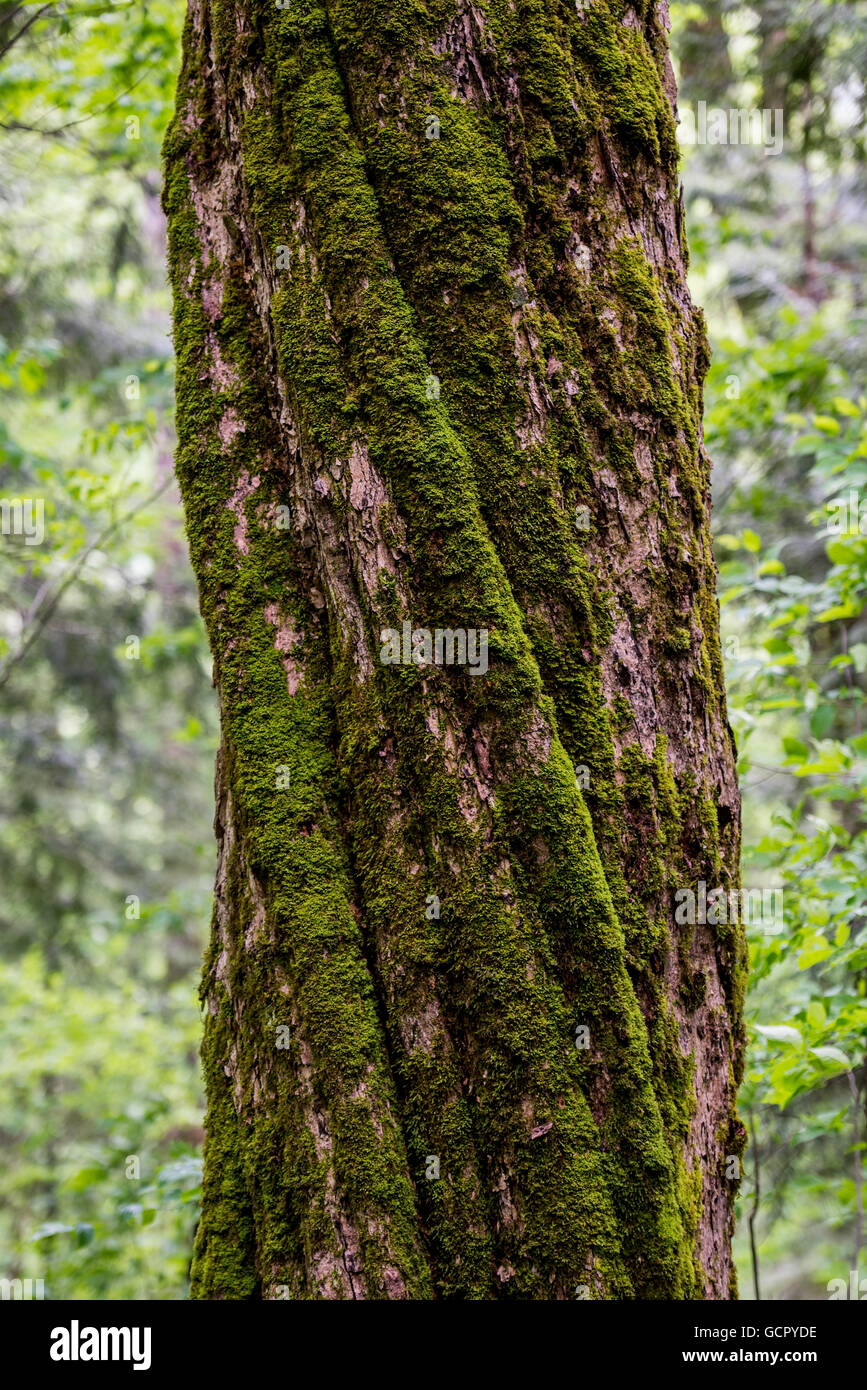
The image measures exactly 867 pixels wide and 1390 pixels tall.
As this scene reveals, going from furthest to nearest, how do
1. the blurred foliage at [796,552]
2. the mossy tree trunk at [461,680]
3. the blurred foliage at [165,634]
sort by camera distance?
the blurred foliage at [165,634] < the blurred foliage at [796,552] < the mossy tree trunk at [461,680]

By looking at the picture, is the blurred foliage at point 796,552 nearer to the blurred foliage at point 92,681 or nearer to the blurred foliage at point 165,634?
the blurred foliage at point 165,634

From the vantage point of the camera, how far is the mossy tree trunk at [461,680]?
1.53 metres

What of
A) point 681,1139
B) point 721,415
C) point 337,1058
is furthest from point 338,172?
point 721,415

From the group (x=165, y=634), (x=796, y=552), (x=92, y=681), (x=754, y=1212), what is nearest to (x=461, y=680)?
(x=754, y=1212)

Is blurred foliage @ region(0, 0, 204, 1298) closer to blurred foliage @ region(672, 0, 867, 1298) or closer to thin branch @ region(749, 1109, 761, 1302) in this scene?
thin branch @ region(749, 1109, 761, 1302)

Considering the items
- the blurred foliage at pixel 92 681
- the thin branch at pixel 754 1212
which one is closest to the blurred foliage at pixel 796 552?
the thin branch at pixel 754 1212

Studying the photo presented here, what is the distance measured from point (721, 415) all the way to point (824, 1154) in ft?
15.0

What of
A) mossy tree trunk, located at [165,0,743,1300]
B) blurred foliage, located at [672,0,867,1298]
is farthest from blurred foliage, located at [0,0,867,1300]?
mossy tree trunk, located at [165,0,743,1300]

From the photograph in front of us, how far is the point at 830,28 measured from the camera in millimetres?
5859

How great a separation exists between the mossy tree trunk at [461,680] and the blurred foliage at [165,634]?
1.22m

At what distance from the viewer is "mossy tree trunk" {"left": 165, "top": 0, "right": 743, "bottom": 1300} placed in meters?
1.53

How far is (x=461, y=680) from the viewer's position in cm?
161

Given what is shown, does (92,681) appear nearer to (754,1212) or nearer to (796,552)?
(796,552)
